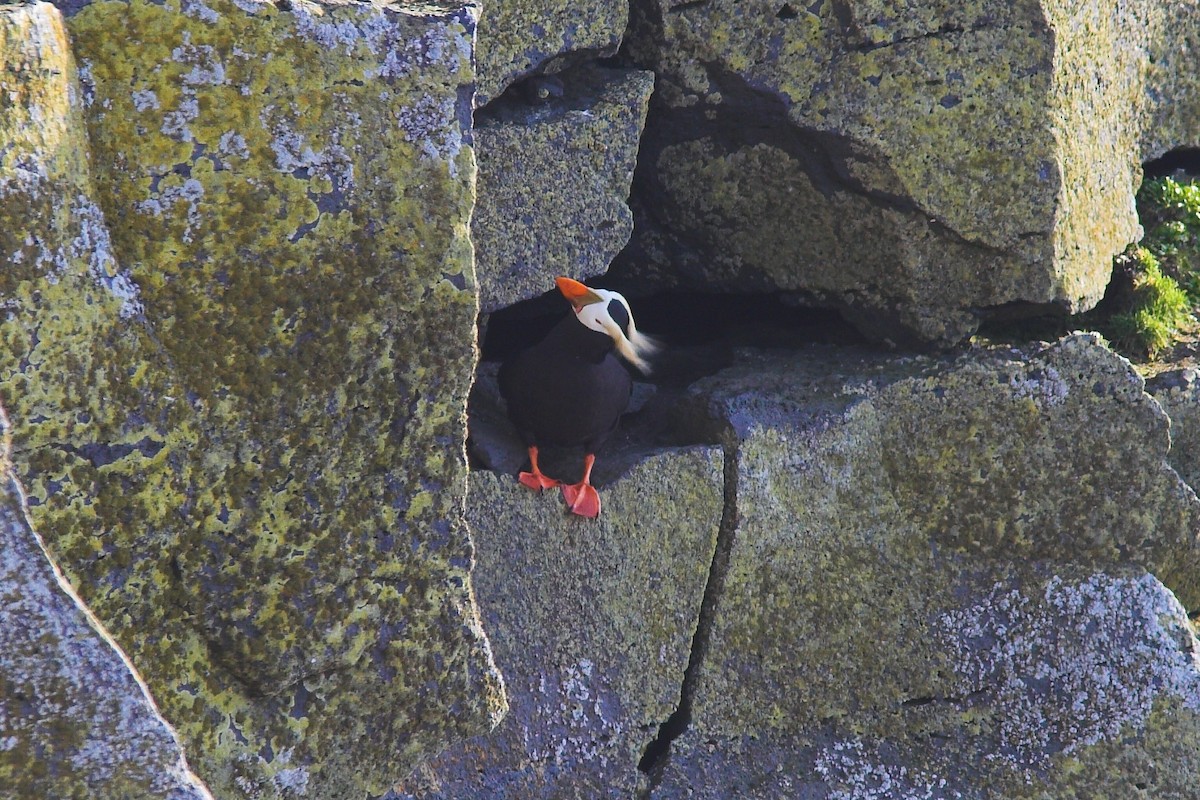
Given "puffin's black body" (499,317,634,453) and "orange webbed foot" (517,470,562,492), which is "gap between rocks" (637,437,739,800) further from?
"orange webbed foot" (517,470,562,492)

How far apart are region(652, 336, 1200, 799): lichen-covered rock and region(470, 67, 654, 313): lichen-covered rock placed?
0.78 metres

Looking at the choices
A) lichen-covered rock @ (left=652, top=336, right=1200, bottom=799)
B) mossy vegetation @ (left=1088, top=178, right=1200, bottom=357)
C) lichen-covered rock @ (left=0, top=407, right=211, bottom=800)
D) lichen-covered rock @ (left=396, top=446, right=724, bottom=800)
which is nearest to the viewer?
lichen-covered rock @ (left=0, top=407, right=211, bottom=800)

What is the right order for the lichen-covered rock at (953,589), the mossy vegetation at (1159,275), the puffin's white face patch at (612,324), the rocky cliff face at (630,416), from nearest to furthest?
the rocky cliff face at (630,416) < the lichen-covered rock at (953,589) < the puffin's white face patch at (612,324) < the mossy vegetation at (1159,275)

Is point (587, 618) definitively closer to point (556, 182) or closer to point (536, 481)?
point (536, 481)

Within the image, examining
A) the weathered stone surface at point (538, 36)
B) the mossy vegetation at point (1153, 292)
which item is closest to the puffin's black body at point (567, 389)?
the weathered stone surface at point (538, 36)

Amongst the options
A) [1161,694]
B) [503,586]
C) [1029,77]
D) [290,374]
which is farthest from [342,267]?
[1161,694]

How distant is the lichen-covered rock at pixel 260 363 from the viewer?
2652mm

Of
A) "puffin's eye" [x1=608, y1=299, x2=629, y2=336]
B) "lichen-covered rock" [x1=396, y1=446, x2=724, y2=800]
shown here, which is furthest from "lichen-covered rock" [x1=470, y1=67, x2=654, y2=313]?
"lichen-covered rock" [x1=396, y1=446, x2=724, y2=800]

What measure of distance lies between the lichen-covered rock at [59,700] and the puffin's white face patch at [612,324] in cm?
264

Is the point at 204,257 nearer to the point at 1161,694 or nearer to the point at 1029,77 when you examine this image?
the point at 1029,77

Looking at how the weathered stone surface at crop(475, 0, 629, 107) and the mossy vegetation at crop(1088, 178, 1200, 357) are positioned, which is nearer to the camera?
the weathered stone surface at crop(475, 0, 629, 107)

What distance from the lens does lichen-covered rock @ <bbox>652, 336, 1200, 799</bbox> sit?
14.7 feet

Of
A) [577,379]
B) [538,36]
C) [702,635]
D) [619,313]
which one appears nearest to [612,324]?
[619,313]

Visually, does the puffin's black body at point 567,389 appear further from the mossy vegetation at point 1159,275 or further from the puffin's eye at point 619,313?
the mossy vegetation at point 1159,275
